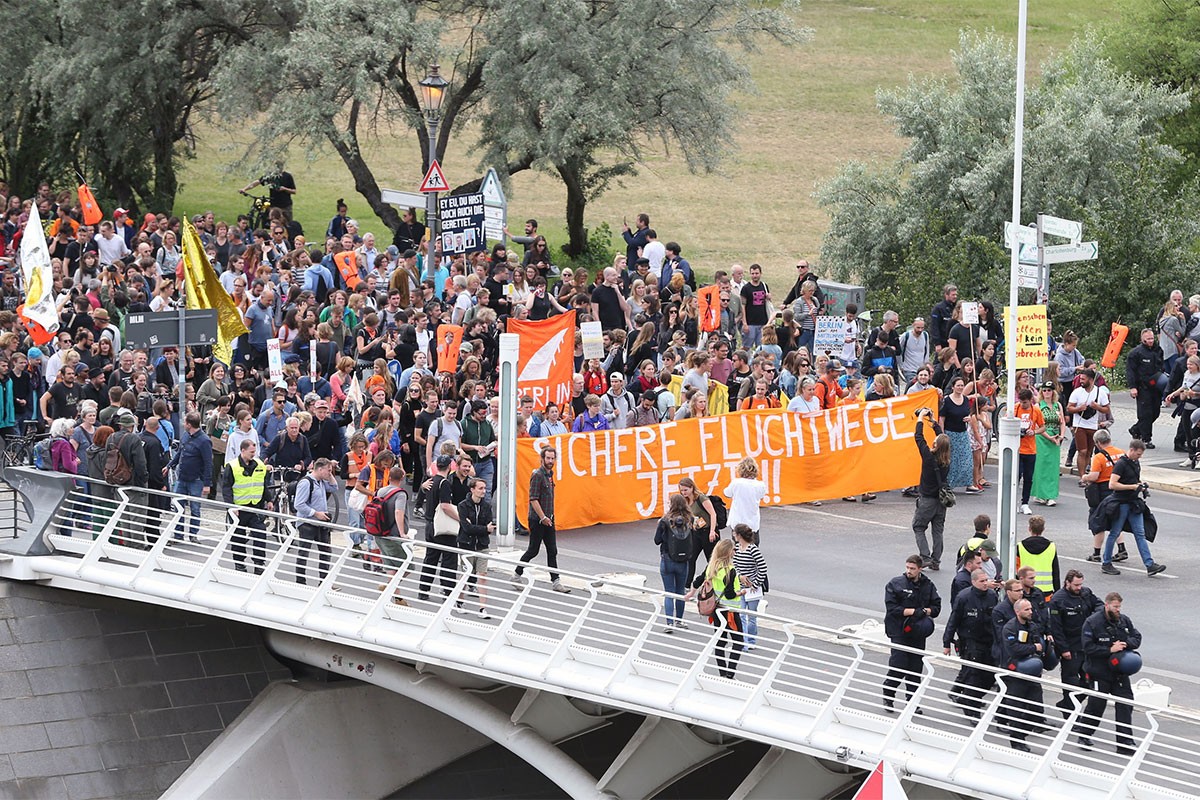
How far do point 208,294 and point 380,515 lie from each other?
5.32 m

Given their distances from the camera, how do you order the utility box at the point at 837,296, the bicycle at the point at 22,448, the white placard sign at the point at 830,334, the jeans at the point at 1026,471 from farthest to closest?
the utility box at the point at 837,296 < the white placard sign at the point at 830,334 < the jeans at the point at 1026,471 < the bicycle at the point at 22,448

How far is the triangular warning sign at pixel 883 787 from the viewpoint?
13711mm

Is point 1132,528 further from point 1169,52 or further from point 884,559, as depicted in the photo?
point 1169,52

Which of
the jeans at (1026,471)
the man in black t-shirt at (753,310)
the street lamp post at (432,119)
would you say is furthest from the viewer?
the man in black t-shirt at (753,310)

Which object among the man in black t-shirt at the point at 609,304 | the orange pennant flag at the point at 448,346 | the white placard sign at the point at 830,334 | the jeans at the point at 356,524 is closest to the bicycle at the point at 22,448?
the jeans at the point at 356,524

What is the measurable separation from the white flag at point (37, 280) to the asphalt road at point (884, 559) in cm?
657

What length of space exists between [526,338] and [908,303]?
539 inches

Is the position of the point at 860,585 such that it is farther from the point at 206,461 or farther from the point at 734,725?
the point at 206,461

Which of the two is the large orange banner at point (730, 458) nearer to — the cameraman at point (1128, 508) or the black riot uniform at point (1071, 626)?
the cameraman at point (1128, 508)

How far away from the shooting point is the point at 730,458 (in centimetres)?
2425

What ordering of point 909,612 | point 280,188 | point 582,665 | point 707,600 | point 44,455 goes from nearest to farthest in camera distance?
point 909,612 < point 707,600 < point 582,665 < point 44,455 < point 280,188

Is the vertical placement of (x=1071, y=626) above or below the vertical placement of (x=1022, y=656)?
above

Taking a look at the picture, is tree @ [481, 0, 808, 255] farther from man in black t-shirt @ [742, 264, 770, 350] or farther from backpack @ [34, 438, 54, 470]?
backpack @ [34, 438, 54, 470]

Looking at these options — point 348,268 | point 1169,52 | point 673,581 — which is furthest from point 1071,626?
point 1169,52
